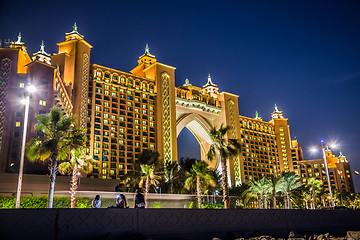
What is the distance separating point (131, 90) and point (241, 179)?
40.6 meters

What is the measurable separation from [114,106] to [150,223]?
73.8 metres

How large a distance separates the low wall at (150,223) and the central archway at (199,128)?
77614 millimetres

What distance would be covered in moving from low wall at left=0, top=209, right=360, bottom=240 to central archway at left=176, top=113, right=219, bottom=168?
255 ft

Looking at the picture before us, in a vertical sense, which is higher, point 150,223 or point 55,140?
point 55,140

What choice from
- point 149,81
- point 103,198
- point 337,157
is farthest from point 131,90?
point 337,157

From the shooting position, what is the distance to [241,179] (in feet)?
320

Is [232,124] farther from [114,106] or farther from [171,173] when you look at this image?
[171,173]

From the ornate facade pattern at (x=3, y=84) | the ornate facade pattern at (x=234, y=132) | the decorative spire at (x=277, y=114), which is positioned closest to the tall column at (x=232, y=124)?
the ornate facade pattern at (x=234, y=132)

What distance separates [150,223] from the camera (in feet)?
40.9

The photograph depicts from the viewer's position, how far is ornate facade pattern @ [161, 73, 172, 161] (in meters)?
84.4

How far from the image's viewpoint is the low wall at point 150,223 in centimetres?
1027

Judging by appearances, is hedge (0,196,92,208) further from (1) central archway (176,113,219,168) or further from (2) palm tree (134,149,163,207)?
(1) central archway (176,113,219,168)

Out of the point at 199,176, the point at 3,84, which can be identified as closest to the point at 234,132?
the point at 199,176

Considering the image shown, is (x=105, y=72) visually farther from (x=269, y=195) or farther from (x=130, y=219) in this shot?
(x=130, y=219)
